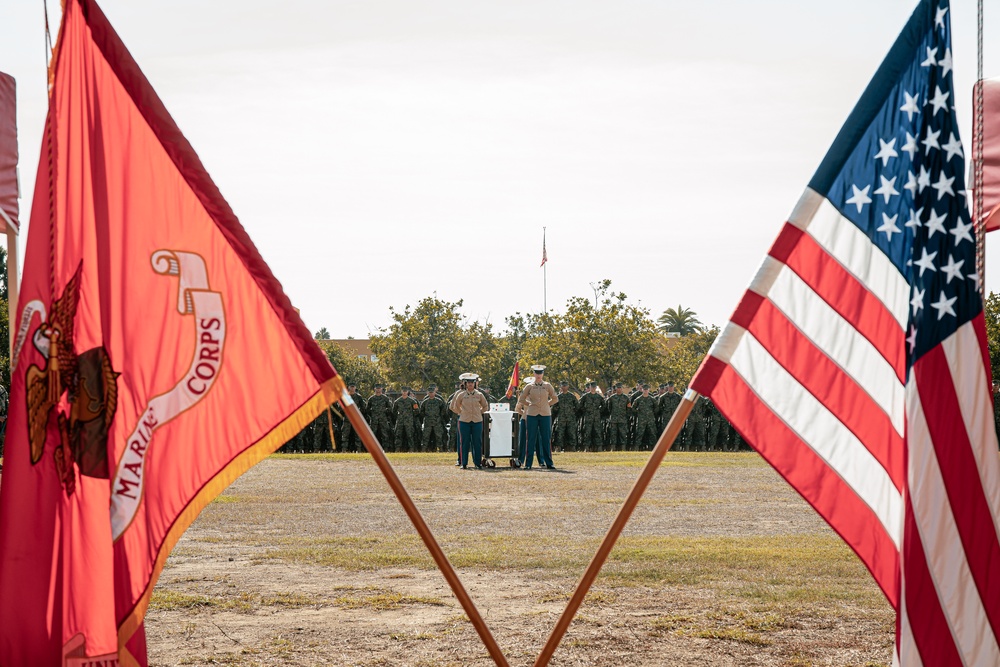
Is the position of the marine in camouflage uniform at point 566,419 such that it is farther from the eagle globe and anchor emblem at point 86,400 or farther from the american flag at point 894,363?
the eagle globe and anchor emblem at point 86,400

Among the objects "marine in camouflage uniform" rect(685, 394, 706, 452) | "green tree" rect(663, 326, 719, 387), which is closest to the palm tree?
"green tree" rect(663, 326, 719, 387)

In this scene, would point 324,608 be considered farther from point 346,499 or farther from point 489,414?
point 489,414

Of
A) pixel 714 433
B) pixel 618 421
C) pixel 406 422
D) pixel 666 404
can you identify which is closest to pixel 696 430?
pixel 714 433

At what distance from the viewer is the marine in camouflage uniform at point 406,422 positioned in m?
27.3

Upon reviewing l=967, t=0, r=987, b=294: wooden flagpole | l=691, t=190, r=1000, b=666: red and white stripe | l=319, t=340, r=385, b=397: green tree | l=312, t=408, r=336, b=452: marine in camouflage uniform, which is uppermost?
l=319, t=340, r=385, b=397: green tree

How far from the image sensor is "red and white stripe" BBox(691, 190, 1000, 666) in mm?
4426

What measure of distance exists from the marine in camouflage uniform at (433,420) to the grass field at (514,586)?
38.2 feet

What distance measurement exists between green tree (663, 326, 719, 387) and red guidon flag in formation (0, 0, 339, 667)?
52.0 m

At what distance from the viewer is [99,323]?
465 centimetres

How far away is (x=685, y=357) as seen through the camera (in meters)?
71.7

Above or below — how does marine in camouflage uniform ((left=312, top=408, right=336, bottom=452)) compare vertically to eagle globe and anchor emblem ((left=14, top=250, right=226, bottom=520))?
below

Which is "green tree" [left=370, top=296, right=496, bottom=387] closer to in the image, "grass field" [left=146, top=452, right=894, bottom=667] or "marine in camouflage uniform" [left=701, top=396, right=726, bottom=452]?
"marine in camouflage uniform" [left=701, top=396, right=726, bottom=452]

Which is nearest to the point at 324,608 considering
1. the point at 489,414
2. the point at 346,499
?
the point at 346,499

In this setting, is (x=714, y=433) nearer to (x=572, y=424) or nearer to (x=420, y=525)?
(x=572, y=424)
